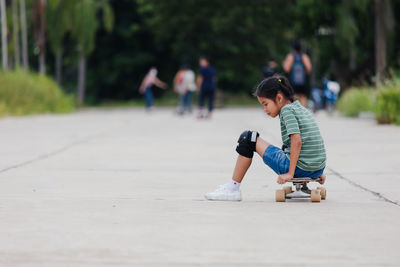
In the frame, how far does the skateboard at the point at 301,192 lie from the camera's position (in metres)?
6.57

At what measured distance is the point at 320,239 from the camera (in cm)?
493

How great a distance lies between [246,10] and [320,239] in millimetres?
43962

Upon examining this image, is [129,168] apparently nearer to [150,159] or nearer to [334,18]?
[150,159]

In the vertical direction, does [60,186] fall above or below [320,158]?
below

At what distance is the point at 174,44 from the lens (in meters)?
54.3

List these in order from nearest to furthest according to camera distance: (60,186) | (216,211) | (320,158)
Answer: (216,211) < (320,158) < (60,186)

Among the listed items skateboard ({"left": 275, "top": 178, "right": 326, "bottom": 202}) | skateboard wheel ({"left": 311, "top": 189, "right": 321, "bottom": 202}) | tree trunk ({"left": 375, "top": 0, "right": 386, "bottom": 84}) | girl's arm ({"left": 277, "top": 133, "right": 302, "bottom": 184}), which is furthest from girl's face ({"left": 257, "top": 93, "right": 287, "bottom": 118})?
tree trunk ({"left": 375, "top": 0, "right": 386, "bottom": 84})

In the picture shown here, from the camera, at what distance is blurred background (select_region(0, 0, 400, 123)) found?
3231 centimetres

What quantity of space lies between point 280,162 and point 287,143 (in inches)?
7.7

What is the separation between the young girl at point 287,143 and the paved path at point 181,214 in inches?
9.9

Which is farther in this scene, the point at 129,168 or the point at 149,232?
the point at 129,168

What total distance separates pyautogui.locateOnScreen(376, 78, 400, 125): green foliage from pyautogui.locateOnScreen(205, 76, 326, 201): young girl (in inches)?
464

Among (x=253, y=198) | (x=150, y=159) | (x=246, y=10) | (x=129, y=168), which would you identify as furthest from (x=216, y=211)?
(x=246, y=10)

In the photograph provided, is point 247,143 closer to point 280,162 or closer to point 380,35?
point 280,162
